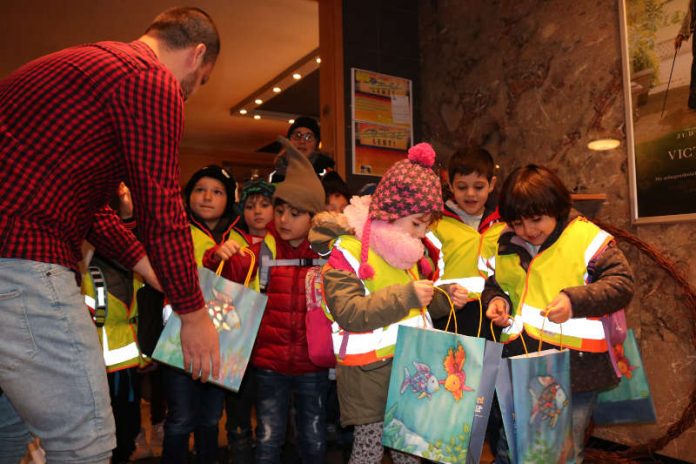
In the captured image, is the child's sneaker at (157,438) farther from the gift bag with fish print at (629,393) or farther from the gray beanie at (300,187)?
the gift bag with fish print at (629,393)

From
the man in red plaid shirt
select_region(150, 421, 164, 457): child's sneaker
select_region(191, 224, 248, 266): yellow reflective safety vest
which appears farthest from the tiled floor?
the man in red plaid shirt

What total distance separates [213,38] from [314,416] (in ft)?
4.80

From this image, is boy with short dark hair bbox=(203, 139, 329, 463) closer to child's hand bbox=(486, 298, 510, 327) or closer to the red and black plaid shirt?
child's hand bbox=(486, 298, 510, 327)

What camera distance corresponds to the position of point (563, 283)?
6.10ft

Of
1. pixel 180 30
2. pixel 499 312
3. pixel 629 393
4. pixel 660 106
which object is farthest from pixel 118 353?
pixel 660 106

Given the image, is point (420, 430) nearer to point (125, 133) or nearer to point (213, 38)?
point (125, 133)

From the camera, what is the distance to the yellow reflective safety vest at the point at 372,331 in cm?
184

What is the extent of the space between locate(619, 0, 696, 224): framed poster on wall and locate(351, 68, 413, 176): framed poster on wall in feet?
5.50

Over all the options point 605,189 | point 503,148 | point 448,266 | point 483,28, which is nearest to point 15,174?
point 448,266

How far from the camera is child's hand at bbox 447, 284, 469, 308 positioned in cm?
183

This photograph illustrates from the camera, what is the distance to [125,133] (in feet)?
4.06

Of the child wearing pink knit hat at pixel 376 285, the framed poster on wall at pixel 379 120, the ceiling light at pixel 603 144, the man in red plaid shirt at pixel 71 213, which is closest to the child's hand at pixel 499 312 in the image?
the child wearing pink knit hat at pixel 376 285

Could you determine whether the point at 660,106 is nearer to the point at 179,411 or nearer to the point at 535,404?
the point at 535,404

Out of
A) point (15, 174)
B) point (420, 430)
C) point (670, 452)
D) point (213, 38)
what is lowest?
point (670, 452)
